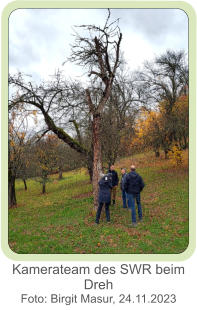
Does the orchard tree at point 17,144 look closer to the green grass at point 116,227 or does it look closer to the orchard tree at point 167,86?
the green grass at point 116,227

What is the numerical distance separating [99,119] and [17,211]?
6252mm

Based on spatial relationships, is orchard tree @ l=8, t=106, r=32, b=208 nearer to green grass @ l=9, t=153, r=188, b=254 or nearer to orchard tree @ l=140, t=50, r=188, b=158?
green grass @ l=9, t=153, r=188, b=254

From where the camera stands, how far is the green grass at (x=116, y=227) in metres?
5.32

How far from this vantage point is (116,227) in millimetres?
6398

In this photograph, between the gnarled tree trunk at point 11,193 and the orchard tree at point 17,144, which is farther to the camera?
the gnarled tree trunk at point 11,193

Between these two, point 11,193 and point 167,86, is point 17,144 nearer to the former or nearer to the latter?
point 11,193

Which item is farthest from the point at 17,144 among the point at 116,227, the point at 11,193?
the point at 116,227

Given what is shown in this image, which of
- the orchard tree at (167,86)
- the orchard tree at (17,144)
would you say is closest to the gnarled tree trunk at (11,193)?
the orchard tree at (17,144)

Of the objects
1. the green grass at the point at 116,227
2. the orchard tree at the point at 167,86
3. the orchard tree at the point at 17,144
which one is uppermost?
the orchard tree at the point at 167,86

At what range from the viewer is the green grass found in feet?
17.5

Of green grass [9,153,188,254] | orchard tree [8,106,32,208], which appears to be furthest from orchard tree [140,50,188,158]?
orchard tree [8,106,32,208]

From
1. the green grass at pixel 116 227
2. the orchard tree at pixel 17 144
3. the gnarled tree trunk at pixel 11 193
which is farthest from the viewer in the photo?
the gnarled tree trunk at pixel 11 193

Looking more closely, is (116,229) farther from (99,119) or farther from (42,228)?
(99,119)

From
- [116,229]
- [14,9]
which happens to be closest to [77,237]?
[116,229]
